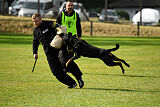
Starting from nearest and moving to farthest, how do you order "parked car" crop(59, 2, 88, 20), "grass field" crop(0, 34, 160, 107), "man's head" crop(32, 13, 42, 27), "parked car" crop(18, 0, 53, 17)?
"grass field" crop(0, 34, 160, 107)
"man's head" crop(32, 13, 42, 27)
"parked car" crop(59, 2, 88, 20)
"parked car" crop(18, 0, 53, 17)

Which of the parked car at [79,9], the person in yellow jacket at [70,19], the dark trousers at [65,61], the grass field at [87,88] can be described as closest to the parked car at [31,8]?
the parked car at [79,9]

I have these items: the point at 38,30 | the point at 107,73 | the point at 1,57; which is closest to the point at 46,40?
the point at 38,30

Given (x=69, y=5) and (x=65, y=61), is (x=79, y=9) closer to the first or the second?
(x=69, y=5)

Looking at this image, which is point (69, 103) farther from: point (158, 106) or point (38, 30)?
point (38, 30)

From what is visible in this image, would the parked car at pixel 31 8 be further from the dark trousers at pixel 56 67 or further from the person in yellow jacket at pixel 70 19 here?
the dark trousers at pixel 56 67

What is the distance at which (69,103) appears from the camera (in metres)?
8.12

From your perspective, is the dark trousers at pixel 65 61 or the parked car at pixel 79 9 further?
the parked car at pixel 79 9

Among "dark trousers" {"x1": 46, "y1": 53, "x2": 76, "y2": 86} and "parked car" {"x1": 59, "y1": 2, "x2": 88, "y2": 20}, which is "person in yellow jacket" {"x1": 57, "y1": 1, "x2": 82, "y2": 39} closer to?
"dark trousers" {"x1": 46, "y1": 53, "x2": 76, "y2": 86}

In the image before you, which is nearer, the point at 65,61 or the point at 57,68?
the point at 57,68

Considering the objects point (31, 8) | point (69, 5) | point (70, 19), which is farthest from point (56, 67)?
point (31, 8)

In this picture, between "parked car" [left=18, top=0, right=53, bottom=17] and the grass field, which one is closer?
the grass field

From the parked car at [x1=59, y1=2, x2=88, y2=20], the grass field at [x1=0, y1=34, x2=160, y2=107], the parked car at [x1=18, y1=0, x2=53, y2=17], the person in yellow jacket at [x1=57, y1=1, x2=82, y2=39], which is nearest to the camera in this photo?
the grass field at [x1=0, y1=34, x2=160, y2=107]

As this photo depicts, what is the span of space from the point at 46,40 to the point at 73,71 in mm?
1018

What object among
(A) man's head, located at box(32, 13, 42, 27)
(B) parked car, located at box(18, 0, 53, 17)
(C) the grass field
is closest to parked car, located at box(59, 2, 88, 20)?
(B) parked car, located at box(18, 0, 53, 17)
